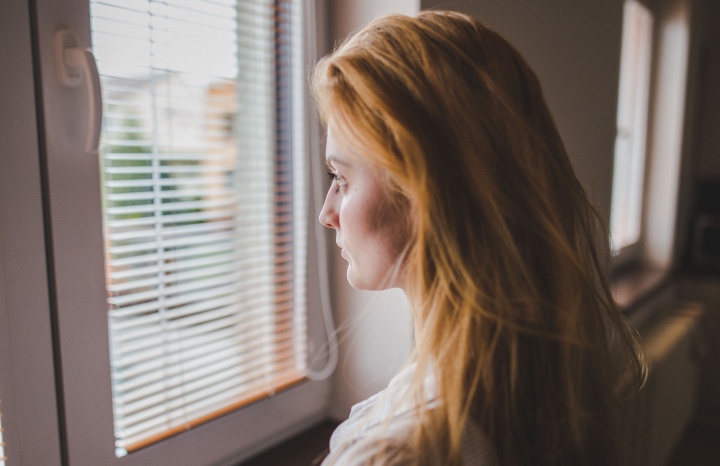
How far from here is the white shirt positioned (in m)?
0.56

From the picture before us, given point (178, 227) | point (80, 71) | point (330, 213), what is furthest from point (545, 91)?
point (80, 71)

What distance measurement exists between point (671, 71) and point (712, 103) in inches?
19.2

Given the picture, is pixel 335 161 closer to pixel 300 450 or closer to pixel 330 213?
pixel 330 213

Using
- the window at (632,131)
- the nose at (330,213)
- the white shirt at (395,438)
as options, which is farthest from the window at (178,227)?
the window at (632,131)

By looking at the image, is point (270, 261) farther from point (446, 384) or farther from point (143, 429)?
point (446, 384)

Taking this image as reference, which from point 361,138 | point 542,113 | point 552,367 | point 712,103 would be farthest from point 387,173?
point 712,103

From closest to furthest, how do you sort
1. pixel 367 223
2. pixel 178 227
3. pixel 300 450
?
pixel 367 223 < pixel 178 227 < pixel 300 450

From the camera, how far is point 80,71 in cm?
73

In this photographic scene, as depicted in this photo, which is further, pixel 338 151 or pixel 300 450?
pixel 300 450

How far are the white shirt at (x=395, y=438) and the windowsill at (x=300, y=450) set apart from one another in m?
0.45

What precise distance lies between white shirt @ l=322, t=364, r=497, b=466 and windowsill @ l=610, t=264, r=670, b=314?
1685 mm

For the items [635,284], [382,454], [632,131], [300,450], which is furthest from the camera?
[632,131]

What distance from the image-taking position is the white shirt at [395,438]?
563mm

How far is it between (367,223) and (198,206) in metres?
0.38
